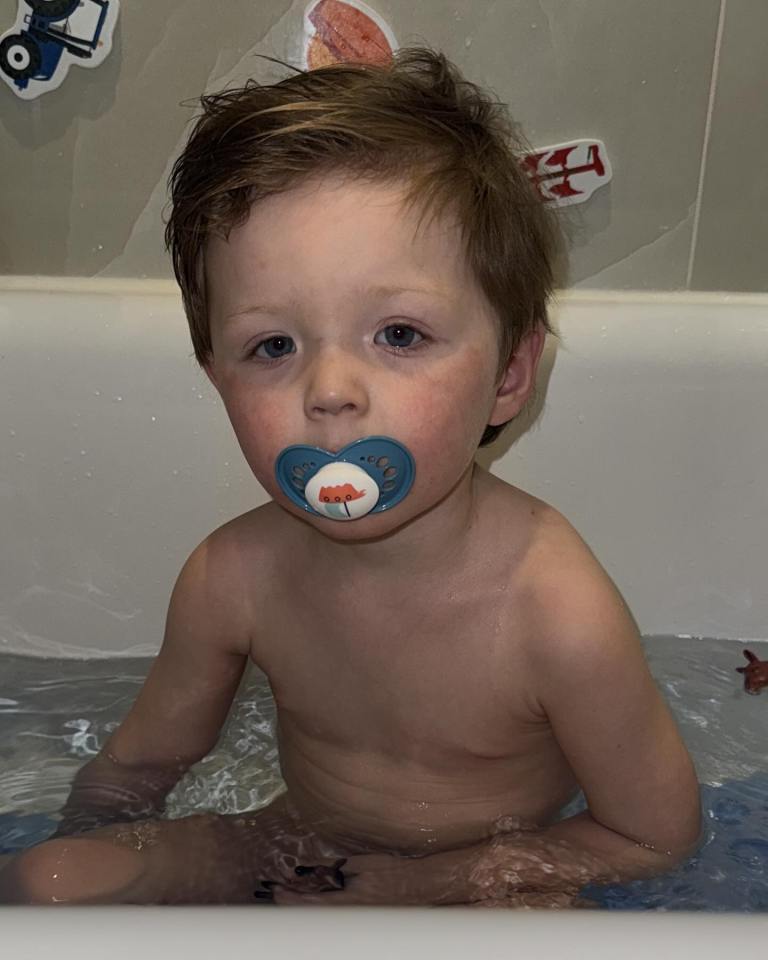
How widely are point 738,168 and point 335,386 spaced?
646 millimetres

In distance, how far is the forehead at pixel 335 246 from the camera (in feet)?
2.25

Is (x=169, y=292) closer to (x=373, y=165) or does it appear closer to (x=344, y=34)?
(x=344, y=34)

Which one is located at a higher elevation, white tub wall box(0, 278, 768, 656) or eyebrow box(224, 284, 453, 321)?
eyebrow box(224, 284, 453, 321)

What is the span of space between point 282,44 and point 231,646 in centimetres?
56

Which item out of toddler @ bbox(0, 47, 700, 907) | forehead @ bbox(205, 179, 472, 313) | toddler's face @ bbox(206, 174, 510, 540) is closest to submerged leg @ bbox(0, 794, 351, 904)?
toddler @ bbox(0, 47, 700, 907)

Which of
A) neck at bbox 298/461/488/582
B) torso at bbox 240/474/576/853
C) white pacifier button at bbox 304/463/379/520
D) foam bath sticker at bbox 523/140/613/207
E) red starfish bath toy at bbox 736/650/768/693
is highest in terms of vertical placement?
foam bath sticker at bbox 523/140/613/207

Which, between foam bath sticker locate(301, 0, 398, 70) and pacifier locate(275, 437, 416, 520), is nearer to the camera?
pacifier locate(275, 437, 416, 520)

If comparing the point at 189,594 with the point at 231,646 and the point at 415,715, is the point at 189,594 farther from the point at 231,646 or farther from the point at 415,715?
the point at 415,715

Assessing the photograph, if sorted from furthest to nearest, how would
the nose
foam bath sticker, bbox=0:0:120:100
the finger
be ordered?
1. foam bath sticker, bbox=0:0:120:100
2. the finger
3. the nose

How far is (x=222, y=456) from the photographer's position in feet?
3.86

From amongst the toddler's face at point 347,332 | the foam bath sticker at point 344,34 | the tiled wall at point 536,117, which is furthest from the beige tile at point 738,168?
the toddler's face at point 347,332

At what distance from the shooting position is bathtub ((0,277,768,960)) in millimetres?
1144

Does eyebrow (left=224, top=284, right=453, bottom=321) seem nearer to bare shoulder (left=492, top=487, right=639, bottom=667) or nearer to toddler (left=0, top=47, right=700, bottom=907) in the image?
toddler (left=0, top=47, right=700, bottom=907)

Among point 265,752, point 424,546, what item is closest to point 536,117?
point 424,546
